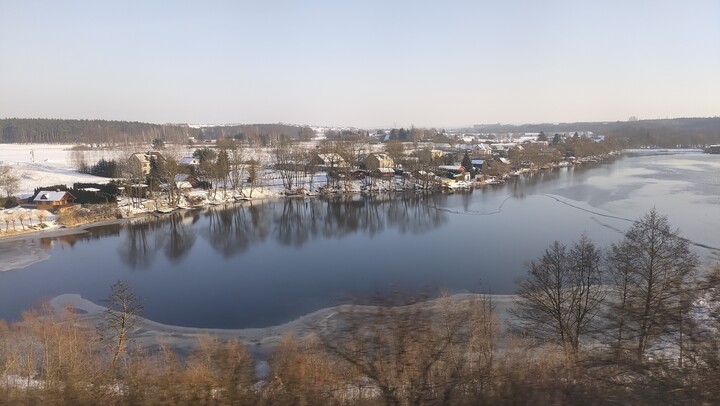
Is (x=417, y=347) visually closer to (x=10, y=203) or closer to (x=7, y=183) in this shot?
(x=10, y=203)

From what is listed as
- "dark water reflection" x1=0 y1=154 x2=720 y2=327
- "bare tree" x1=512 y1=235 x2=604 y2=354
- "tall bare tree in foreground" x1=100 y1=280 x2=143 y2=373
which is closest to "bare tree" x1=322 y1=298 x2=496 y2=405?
"bare tree" x1=512 y1=235 x2=604 y2=354

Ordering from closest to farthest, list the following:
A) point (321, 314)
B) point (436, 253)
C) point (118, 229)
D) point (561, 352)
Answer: point (561, 352) → point (321, 314) → point (436, 253) → point (118, 229)

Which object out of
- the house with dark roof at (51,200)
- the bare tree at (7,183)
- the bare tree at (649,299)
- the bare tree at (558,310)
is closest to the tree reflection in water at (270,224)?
the house with dark roof at (51,200)

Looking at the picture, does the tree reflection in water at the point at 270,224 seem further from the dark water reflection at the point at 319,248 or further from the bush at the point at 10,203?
the bush at the point at 10,203

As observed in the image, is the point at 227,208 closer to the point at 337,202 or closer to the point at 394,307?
the point at 337,202

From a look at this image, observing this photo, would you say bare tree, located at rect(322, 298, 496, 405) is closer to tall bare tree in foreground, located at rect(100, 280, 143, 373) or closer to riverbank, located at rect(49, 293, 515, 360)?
riverbank, located at rect(49, 293, 515, 360)

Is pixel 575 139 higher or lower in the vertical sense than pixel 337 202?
higher

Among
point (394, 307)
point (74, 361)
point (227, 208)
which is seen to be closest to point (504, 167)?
point (227, 208)

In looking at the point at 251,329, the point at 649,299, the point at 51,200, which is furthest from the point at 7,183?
the point at 649,299
